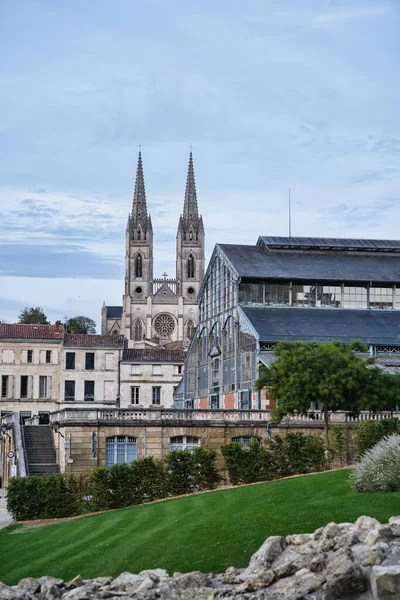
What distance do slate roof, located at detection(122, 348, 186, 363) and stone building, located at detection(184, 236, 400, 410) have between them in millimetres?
16710

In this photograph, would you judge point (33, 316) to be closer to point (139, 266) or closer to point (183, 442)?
point (139, 266)

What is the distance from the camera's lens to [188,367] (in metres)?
73.6

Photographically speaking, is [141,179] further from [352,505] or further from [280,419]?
[352,505]

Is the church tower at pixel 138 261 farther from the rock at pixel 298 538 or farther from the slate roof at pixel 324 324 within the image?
the rock at pixel 298 538

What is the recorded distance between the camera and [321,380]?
46344mm

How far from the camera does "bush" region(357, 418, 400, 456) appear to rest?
39875mm

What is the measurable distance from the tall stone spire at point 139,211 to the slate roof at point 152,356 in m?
103

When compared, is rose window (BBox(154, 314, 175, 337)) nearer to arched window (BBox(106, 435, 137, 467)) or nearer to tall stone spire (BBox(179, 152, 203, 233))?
tall stone spire (BBox(179, 152, 203, 233))

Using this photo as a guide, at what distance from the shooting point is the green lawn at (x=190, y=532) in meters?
20.5

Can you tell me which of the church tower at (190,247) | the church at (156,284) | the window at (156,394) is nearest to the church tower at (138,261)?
the church at (156,284)

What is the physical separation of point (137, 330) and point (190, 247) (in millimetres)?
21804

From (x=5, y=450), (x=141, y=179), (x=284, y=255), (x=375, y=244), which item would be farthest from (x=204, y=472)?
(x=141, y=179)

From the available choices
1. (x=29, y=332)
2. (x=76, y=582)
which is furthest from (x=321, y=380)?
(x=29, y=332)

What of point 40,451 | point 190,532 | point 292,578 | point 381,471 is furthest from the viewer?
point 40,451
